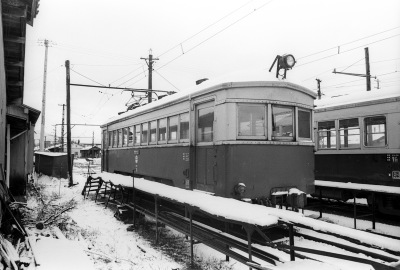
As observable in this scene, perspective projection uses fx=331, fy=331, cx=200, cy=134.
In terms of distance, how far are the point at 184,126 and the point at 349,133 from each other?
15.9 feet

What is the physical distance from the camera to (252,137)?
21.1 feet

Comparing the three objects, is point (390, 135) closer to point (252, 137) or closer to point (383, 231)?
point (383, 231)

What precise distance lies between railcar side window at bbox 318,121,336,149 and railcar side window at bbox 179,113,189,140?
4.76m

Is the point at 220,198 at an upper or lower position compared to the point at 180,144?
lower

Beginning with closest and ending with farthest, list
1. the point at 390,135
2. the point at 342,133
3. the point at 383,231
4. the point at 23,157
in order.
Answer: the point at 383,231 < the point at 390,135 < the point at 342,133 < the point at 23,157

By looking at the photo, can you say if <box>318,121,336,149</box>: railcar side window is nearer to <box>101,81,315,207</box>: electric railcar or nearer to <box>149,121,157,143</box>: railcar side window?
<box>101,81,315,207</box>: electric railcar

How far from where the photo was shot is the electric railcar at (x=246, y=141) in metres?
6.30

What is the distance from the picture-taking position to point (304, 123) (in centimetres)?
717

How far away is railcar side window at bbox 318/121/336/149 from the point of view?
32.4ft

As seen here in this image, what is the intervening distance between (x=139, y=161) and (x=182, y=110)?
141 inches

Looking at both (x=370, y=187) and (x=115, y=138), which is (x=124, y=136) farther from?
(x=370, y=187)

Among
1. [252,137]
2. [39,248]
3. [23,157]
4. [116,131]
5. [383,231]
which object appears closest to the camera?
[39,248]

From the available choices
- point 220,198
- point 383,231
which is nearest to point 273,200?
point 220,198

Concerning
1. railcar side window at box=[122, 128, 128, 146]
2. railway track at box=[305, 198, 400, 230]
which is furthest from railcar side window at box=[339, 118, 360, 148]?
railcar side window at box=[122, 128, 128, 146]
